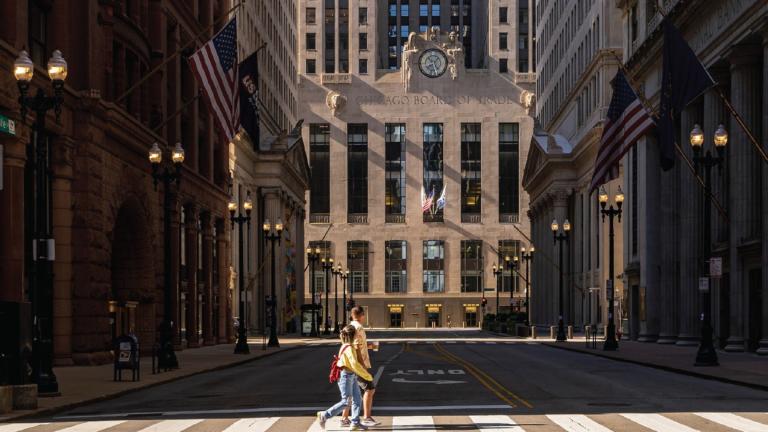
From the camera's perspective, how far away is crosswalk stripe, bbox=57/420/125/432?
1917 cm

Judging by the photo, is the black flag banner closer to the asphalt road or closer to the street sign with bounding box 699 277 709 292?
the asphalt road

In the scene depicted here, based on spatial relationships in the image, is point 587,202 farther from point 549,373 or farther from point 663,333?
point 549,373

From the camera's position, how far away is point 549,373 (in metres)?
35.1

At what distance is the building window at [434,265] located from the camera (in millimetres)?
165625

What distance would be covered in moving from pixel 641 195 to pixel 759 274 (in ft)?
69.5

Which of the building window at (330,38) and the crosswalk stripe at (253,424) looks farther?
the building window at (330,38)

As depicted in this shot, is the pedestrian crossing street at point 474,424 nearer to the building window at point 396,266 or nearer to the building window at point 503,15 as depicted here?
the building window at point 396,266

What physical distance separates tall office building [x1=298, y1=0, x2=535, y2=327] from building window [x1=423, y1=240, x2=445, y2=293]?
0.18m

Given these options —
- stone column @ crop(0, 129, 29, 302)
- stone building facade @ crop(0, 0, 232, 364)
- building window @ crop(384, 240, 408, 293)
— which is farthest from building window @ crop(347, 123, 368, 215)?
stone column @ crop(0, 129, 29, 302)

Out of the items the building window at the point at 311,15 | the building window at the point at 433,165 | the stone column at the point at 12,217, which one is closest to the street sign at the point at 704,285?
the stone column at the point at 12,217

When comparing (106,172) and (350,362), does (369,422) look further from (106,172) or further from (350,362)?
(106,172)

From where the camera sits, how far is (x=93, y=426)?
19812 millimetres

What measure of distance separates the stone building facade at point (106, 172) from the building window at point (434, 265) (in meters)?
104

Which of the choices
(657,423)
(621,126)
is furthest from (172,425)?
(621,126)
